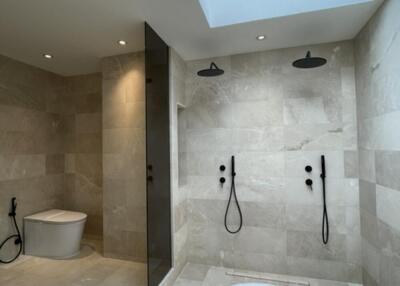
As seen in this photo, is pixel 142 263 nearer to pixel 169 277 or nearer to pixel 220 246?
pixel 169 277

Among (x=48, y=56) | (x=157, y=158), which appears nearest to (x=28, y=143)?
(x=48, y=56)

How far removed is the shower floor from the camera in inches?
96.4

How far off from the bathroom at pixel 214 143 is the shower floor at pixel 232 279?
2 centimetres

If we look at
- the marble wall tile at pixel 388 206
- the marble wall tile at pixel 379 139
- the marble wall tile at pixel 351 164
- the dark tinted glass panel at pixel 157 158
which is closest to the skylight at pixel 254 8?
the marble wall tile at pixel 379 139

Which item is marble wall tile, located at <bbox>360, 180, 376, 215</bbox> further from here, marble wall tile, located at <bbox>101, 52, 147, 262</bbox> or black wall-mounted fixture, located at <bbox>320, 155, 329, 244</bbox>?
marble wall tile, located at <bbox>101, 52, 147, 262</bbox>

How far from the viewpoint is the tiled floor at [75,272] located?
2.43 m

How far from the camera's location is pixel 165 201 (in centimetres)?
242

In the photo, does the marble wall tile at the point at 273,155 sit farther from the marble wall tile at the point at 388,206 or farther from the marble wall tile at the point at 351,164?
the marble wall tile at the point at 388,206

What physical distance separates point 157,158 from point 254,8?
1.74 meters

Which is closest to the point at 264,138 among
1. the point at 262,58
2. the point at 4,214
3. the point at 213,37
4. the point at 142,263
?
the point at 262,58

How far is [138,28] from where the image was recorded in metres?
2.19

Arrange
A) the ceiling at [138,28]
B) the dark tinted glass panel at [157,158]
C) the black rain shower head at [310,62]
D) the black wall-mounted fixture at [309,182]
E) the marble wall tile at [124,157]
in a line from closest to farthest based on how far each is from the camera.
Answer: the ceiling at [138,28] < the black rain shower head at [310,62] < the dark tinted glass panel at [157,158] < the black wall-mounted fixture at [309,182] < the marble wall tile at [124,157]

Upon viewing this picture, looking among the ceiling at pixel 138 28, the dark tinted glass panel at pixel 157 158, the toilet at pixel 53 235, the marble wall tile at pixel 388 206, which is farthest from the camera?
the toilet at pixel 53 235

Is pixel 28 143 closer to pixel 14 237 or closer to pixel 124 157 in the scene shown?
pixel 14 237
